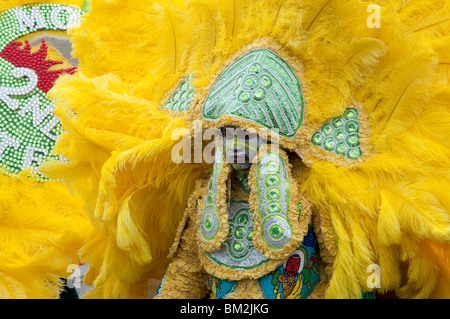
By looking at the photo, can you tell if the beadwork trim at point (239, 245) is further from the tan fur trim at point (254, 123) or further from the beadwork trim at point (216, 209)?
the tan fur trim at point (254, 123)

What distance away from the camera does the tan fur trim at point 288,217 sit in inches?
106

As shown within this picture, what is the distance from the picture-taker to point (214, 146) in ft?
9.62

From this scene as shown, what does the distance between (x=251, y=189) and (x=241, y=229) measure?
0.60 feet

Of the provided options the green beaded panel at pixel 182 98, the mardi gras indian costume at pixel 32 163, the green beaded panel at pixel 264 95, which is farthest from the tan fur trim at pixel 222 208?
A: the mardi gras indian costume at pixel 32 163

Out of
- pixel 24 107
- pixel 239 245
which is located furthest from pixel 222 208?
pixel 24 107

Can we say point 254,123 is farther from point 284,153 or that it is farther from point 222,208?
point 222,208

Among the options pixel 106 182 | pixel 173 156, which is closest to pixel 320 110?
pixel 173 156

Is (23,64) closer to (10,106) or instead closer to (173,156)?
(10,106)

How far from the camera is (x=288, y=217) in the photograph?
270 centimetres

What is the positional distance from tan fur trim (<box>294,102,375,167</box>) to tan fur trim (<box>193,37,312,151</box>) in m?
0.02

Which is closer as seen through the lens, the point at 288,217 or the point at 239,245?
the point at 288,217

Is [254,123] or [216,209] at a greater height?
[254,123]

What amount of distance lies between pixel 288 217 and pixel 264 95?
1.59 feet

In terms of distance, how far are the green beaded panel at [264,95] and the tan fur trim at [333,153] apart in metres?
0.07
